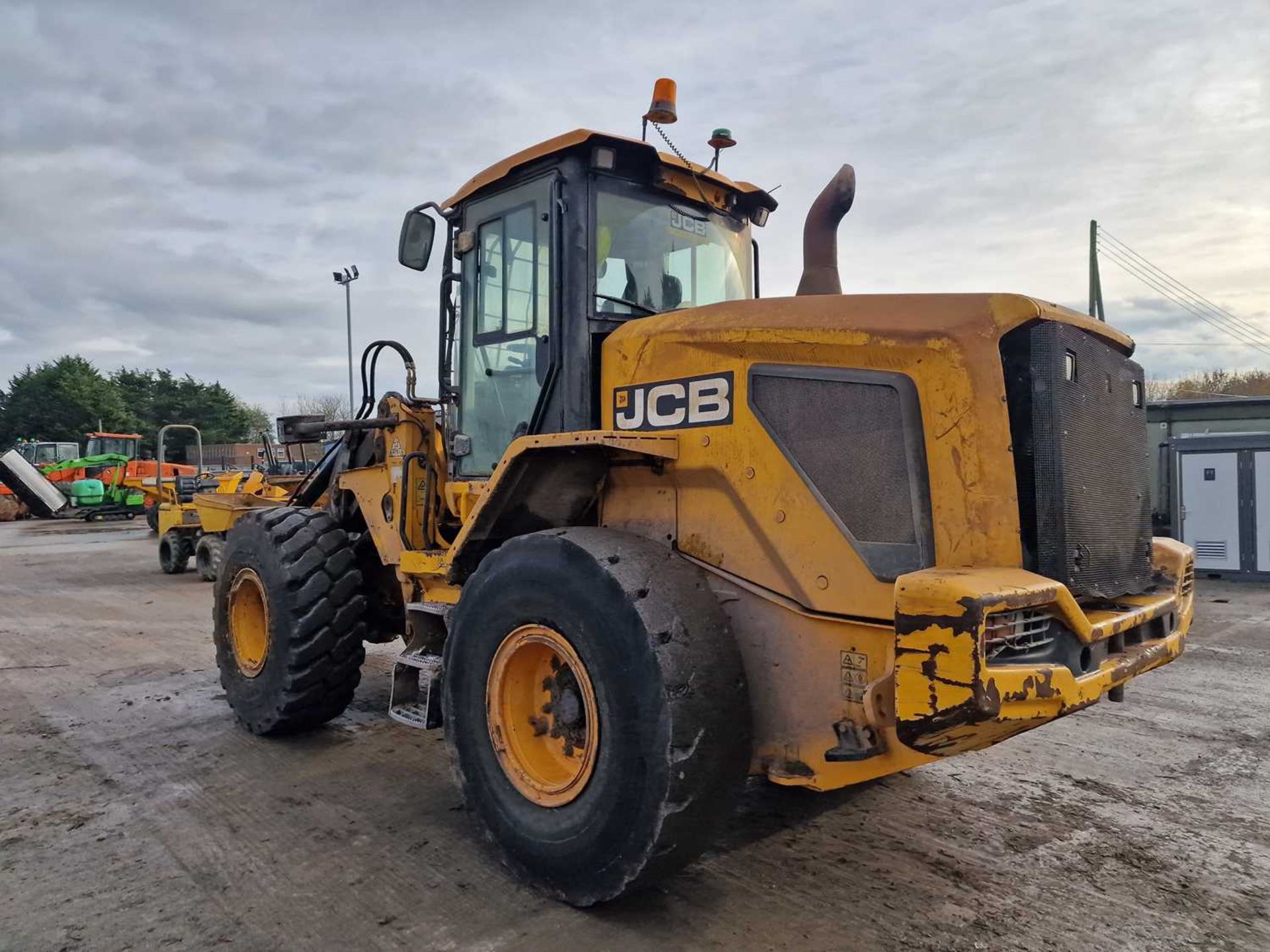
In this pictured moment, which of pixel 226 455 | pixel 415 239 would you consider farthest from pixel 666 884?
pixel 226 455

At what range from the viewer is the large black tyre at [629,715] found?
277cm

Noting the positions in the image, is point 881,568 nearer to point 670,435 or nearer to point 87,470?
point 670,435

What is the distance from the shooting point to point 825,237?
3.63m

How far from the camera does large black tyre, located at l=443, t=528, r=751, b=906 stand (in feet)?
9.10

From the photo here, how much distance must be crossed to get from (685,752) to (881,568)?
2.71 ft

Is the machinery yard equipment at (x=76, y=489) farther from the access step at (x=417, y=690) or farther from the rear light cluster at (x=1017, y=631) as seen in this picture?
the rear light cluster at (x=1017, y=631)

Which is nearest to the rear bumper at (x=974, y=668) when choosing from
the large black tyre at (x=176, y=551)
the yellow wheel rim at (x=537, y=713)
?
the yellow wheel rim at (x=537, y=713)

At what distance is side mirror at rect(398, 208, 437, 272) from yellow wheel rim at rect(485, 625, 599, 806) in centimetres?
224

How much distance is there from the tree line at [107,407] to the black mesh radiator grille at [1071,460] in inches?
2016

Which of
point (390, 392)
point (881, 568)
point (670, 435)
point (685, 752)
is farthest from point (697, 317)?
point (390, 392)

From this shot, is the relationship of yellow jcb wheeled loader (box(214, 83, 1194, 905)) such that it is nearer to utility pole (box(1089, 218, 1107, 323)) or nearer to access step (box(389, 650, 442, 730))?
access step (box(389, 650, 442, 730))

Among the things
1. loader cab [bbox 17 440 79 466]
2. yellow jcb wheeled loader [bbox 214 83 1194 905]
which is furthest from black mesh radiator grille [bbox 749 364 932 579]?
loader cab [bbox 17 440 79 466]

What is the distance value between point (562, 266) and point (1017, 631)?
2435 millimetres

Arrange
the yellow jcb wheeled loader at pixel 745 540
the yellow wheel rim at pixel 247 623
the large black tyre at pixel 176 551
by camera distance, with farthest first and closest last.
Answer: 1. the large black tyre at pixel 176 551
2. the yellow wheel rim at pixel 247 623
3. the yellow jcb wheeled loader at pixel 745 540
